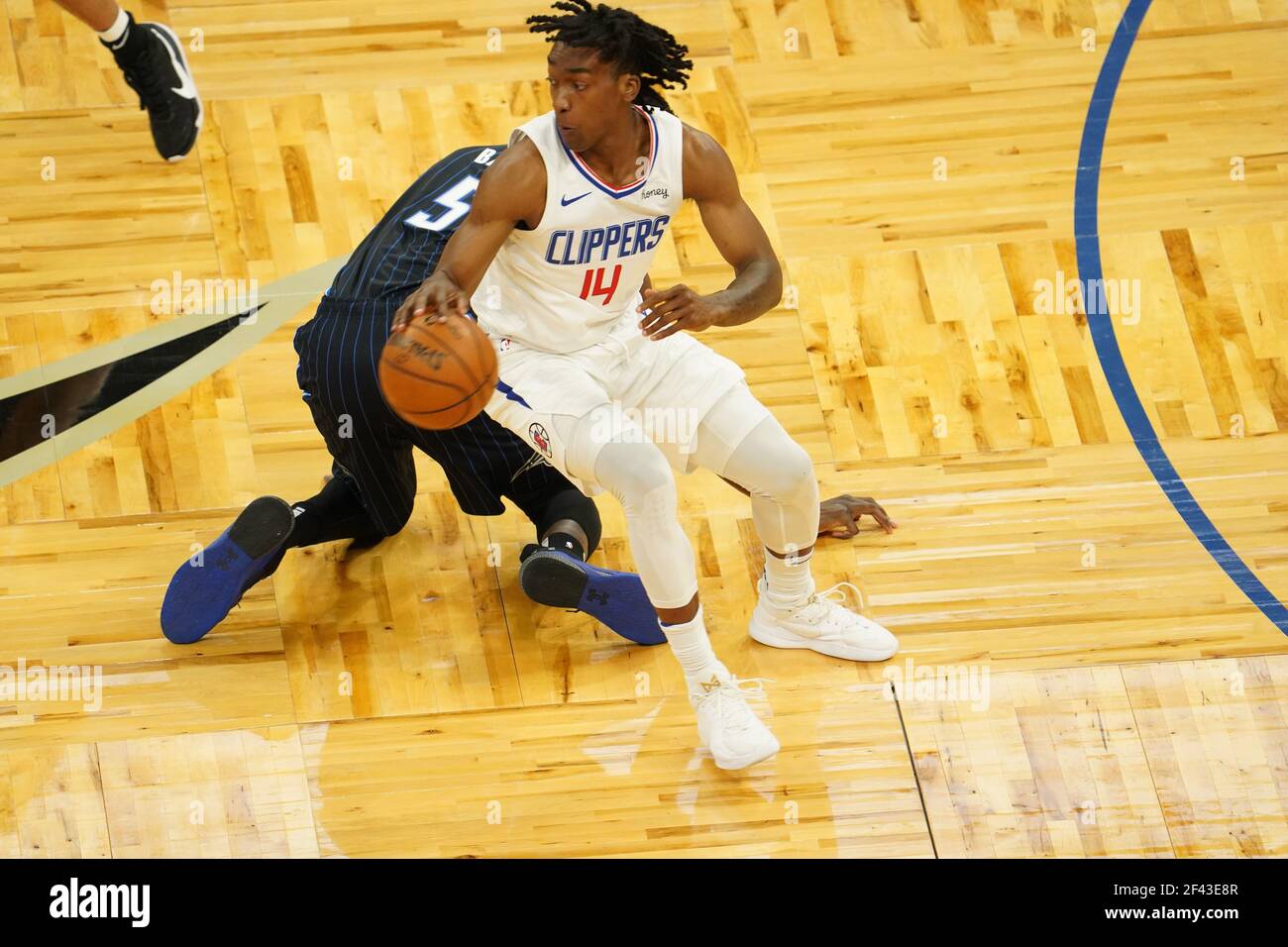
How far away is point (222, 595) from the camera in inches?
198

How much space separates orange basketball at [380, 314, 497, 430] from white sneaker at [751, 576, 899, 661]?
1299 mm

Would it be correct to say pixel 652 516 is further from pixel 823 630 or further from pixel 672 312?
pixel 823 630

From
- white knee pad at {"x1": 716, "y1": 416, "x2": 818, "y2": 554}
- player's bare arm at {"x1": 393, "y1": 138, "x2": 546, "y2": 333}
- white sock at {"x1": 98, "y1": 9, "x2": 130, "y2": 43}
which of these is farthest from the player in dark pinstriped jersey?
white sock at {"x1": 98, "y1": 9, "x2": 130, "y2": 43}

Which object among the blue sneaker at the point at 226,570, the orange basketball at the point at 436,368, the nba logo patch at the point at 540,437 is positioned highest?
the orange basketball at the point at 436,368

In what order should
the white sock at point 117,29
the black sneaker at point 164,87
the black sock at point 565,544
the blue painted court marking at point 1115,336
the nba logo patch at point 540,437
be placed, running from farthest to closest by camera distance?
the black sneaker at point 164,87, the white sock at point 117,29, the blue painted court marking at point 1115,336, the black sock at point 565,544, the nba logo patch at point 540,437

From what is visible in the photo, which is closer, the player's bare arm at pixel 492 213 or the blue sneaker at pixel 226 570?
the player's bare arm at pixel 492 213

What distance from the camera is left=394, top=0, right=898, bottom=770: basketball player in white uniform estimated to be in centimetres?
441

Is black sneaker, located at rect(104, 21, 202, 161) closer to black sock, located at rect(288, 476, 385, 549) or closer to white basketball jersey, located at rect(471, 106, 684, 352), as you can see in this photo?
black sock, located at rect(288, 476, 385, 549)

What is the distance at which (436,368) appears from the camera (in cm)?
425

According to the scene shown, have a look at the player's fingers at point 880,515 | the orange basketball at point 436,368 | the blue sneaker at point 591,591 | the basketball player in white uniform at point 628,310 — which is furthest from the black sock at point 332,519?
the player's fingers at point 880,515

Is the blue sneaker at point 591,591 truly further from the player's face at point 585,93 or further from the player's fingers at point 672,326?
the player's face at point 585,93

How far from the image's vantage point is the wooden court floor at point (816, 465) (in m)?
4.72

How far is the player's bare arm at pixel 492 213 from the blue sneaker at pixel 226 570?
0.90 meters

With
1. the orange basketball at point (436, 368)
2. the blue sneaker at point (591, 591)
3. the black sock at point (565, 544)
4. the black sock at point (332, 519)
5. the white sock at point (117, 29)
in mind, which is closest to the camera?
the orange basketball at point (436, 368)
